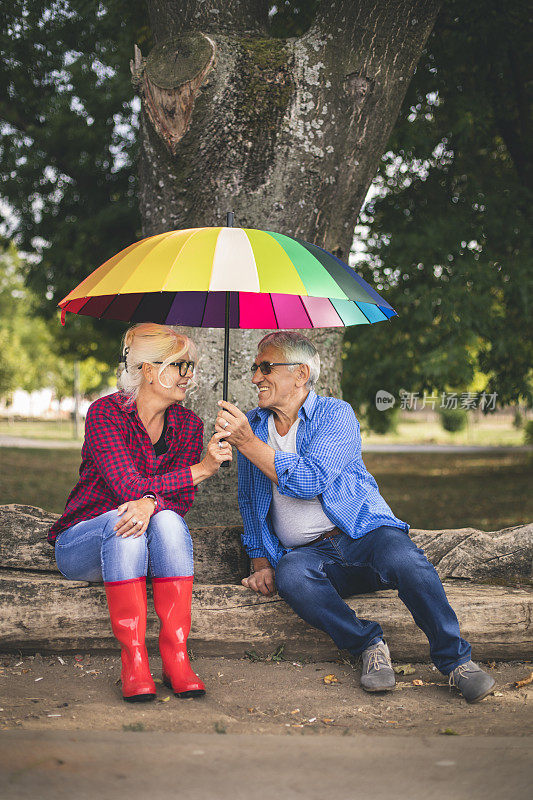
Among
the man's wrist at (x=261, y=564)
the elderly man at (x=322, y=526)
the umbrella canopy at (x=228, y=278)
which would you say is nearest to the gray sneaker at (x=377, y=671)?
the elderly man at (x=322, y=526)

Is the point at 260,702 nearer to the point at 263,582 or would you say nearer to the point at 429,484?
the point at 263,582

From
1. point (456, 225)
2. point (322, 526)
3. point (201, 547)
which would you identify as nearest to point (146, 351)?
point (322, 526)

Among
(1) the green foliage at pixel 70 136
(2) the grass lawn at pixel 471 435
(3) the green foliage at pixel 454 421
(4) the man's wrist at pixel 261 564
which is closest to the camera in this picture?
(4) the man's wrist at pixel 261 564

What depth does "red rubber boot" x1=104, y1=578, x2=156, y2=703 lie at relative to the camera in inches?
130

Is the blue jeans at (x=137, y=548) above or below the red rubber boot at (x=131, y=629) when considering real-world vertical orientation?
above

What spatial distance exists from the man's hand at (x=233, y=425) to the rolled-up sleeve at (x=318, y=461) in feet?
0.58

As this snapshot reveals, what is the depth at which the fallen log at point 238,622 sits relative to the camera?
3795 millimetres

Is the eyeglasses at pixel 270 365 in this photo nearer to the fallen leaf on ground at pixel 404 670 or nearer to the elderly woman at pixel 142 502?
the elderly woman at pixel 142 502

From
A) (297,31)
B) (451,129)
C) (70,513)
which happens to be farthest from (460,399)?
(70,513)

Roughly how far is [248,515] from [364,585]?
0.69 metres

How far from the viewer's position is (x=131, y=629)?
131 inches

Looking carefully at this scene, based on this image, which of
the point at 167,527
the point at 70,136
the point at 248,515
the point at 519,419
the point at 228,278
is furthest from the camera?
the point at 519,419

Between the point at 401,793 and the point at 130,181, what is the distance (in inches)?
388

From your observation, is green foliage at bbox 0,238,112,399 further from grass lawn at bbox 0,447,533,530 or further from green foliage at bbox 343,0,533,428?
green foliage at bbox 343,0,533,428
